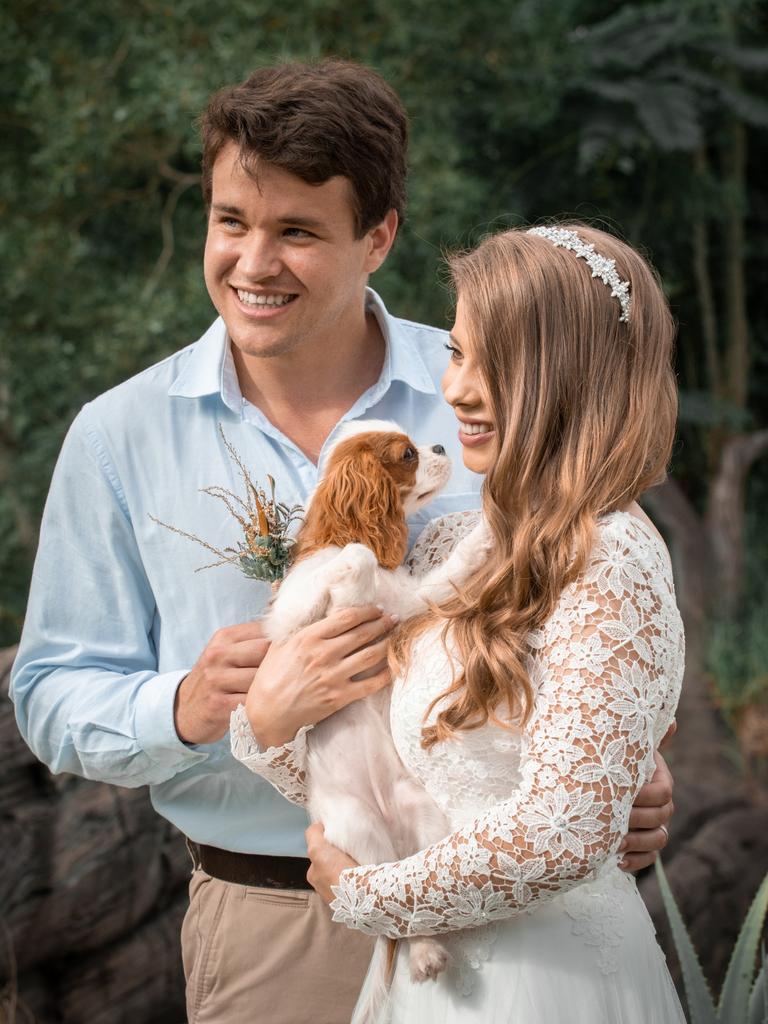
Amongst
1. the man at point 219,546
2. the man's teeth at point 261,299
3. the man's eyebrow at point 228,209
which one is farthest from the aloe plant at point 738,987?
the man's eyebrow at point 228,209

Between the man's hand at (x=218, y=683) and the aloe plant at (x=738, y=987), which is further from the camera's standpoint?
the aloe plant at (x=738, y=987)

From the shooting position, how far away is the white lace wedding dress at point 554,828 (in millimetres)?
2041

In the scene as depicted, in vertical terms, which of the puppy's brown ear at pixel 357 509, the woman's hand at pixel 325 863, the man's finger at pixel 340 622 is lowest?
the woman's hand at pixel 325 863

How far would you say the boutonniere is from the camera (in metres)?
2.83

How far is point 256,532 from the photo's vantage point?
2.86 metres

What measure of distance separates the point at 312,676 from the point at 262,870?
2.23ft

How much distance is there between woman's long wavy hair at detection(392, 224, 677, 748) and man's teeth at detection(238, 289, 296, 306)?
844mm

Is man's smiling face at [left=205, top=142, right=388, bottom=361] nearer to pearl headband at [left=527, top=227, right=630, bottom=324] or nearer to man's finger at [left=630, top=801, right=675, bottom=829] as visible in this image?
pearl headband at [left=527, top=227, right=630, bottom=324]

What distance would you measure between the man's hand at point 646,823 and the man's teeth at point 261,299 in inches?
57.5

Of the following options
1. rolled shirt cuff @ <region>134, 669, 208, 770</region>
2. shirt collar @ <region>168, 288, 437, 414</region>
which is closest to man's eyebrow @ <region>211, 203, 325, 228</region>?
shirt collar @ <region>168, 288, 437, 414</region>

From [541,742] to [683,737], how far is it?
6445mm

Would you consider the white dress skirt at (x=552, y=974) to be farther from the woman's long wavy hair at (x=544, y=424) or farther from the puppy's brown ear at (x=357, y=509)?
the puppy's brown ear at (x=357, y=509)

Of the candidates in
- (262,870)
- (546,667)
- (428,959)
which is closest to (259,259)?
(546,667)

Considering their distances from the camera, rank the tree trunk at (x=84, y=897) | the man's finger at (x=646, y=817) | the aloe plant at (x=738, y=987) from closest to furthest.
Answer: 1. the man's finger at (x=646, y=817)
2. the aloe plant at (x=738, y=987)
3. the tree trunk at (x=84, y=897)
